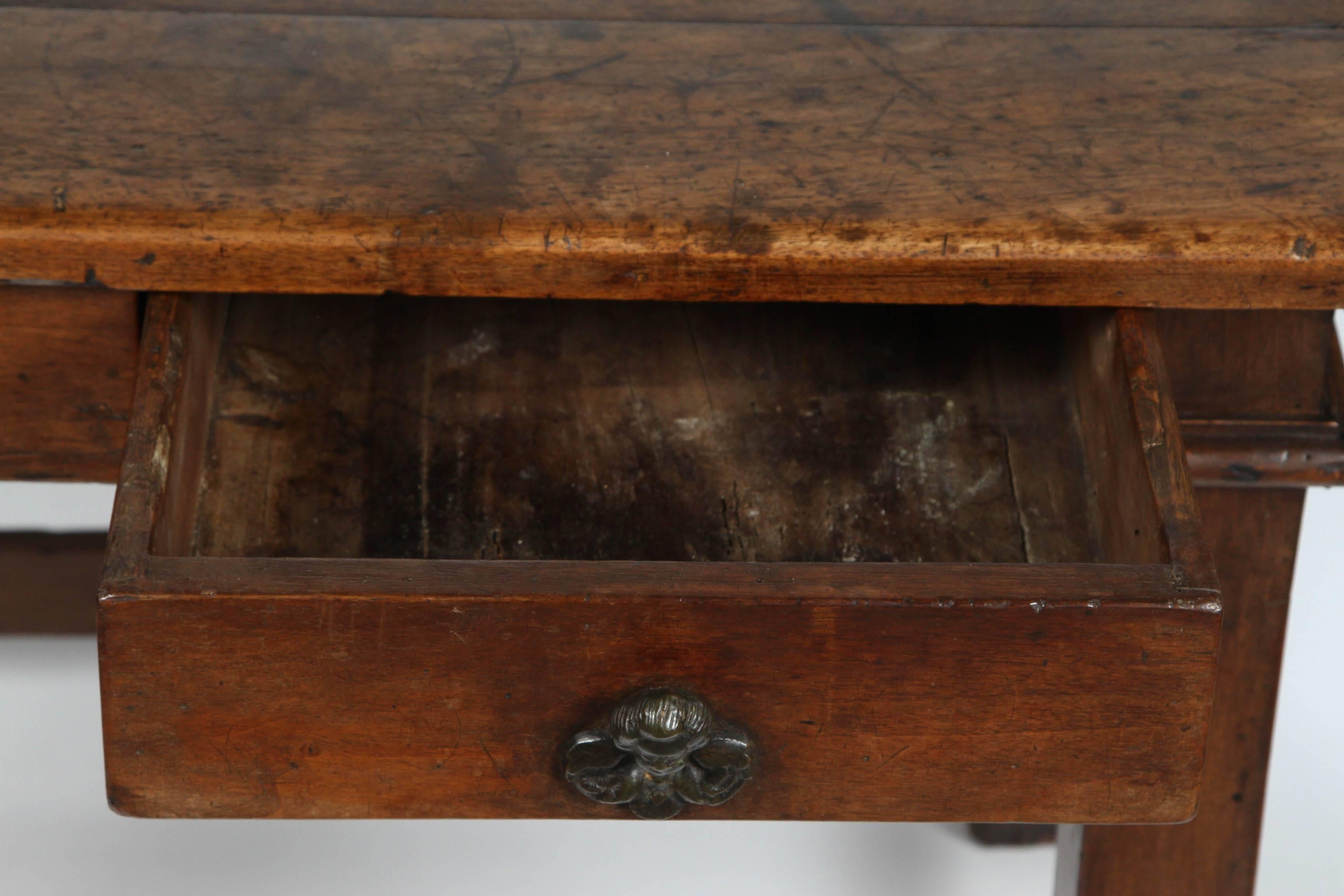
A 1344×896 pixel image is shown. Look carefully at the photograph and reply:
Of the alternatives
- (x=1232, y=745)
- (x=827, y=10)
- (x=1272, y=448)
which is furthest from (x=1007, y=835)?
(x=827, y=10)

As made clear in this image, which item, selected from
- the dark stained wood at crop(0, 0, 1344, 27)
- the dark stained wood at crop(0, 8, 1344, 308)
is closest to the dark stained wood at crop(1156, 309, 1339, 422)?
the dark stained wood at crop(0, 8, 1344, 308)

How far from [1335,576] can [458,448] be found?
4.07ft

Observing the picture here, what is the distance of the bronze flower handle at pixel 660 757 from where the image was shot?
73 centimetres

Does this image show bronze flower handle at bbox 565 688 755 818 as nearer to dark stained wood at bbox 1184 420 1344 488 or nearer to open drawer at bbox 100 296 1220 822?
open drawer at bbox 100 296 1220 822

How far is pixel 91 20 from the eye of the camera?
1.01m

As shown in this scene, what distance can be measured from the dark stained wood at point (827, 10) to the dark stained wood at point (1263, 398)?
0.23 metres

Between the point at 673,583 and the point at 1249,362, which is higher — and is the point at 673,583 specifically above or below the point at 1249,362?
below

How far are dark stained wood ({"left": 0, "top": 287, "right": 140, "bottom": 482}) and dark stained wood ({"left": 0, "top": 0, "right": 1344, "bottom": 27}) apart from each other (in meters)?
0.27

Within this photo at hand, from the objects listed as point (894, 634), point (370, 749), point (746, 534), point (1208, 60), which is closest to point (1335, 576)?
point (1208, 60)

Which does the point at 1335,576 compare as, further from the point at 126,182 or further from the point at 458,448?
the point at 126,182

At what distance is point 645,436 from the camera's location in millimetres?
986

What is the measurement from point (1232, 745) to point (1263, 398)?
301 mm

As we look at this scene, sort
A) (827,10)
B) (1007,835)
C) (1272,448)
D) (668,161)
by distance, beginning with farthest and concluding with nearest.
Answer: (1007,835)
(827,10)
(1272,448)
(668,161)

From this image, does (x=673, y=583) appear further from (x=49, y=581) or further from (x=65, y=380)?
(x=49, y=581)
